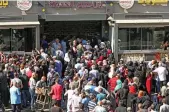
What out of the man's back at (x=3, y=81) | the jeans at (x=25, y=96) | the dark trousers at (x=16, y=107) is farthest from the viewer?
Result: the jeans at (x=25, y=96)

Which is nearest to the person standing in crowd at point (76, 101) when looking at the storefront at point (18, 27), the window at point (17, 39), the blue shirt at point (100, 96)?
the blue shirt at point (100, 96)

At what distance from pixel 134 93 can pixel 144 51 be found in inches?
430

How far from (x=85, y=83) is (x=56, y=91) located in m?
A: 1.41

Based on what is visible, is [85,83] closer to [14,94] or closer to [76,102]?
[76,102]

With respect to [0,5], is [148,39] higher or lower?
lower

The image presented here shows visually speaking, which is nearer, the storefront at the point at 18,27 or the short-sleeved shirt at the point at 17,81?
the short-sleeved shirt at the point at 17,81

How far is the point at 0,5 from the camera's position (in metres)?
29.5

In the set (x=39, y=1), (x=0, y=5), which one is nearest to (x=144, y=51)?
(x=39, y=1)

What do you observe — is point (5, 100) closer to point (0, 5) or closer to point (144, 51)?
point (0, 5)

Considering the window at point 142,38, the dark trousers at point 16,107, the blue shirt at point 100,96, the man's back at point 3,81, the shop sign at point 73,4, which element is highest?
the shop sign at point 73,4

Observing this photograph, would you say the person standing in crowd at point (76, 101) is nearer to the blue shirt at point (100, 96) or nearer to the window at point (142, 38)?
the blue shirt at point (100, 96)

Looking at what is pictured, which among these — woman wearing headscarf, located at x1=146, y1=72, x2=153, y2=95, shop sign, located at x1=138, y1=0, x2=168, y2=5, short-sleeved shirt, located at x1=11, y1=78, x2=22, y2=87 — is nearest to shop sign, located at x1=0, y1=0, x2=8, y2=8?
shop sign, located at x1=138, y1=0, x2=168, y2=5

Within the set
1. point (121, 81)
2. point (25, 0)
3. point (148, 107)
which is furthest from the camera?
point (25, 0)

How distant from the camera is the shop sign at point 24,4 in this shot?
29500 millimetres
